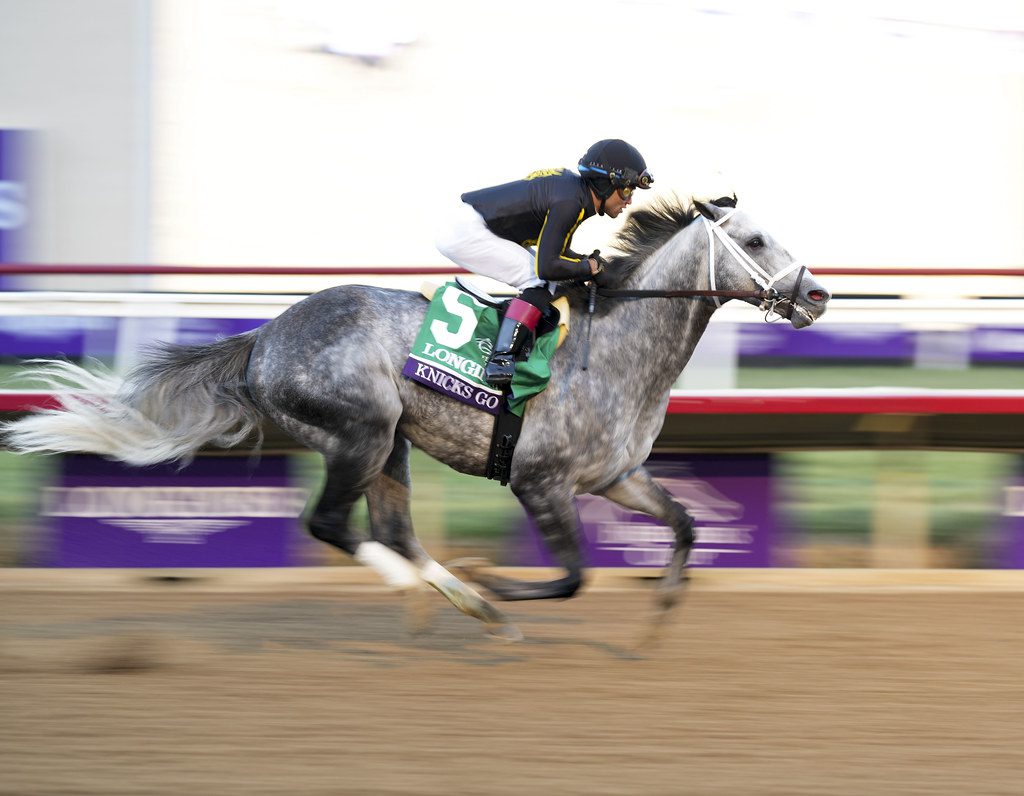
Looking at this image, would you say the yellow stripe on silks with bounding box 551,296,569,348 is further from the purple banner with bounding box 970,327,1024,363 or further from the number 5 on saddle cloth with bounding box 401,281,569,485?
the purple banner with bounding box 970,327,1024,363

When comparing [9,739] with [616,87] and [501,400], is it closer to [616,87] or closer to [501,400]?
[501,400]

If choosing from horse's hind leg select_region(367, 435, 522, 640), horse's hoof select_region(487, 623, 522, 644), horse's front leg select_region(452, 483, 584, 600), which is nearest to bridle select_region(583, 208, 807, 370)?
horse's front leg select_region(452, 483, 584, 600)

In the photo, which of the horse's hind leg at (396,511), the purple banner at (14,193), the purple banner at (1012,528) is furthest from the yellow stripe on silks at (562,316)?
the purple banner at (14,193)

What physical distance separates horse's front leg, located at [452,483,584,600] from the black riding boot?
416mm

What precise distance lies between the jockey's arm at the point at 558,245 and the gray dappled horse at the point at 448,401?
0.24 metres

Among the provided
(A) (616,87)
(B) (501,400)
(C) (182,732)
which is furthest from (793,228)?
(C) (182,732)

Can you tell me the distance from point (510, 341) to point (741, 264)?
2.92ft

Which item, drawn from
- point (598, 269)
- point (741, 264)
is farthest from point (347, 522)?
point (741, 264)

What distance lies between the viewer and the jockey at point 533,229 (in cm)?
502

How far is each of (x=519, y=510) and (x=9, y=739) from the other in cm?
316

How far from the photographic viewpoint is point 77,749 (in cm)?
401

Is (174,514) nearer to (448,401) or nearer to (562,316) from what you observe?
(448,401)

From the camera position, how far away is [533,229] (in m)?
5.24

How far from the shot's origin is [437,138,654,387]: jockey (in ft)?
16.5
